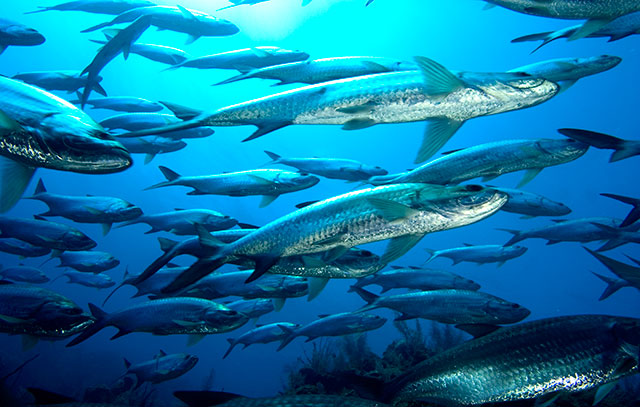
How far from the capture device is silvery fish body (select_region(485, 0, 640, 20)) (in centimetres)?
231

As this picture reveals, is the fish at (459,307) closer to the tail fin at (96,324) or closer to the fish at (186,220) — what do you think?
the fish at (186,220)

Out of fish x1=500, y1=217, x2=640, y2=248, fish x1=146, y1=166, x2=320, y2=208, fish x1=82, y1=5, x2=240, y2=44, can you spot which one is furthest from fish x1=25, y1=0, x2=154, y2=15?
fish x1=500, y1=217, x2=640, y2=248

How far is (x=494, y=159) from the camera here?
3.61 m

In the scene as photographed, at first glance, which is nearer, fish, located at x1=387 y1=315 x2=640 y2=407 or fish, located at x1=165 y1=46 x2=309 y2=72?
fish, located at x1=387 y1=315 x2=640 y2=407

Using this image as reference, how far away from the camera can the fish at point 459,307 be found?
4148mm

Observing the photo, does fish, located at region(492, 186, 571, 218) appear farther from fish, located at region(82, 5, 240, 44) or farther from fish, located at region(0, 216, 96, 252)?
fish, located at region(0, 216, 96, 252)

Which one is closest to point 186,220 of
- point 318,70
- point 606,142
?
point 318,70

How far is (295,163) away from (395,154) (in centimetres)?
4116

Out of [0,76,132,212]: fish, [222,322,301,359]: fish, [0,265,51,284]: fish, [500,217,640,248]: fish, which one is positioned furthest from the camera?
[0,265,51,284]: fish

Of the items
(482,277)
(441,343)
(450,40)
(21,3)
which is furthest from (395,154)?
(21,3)

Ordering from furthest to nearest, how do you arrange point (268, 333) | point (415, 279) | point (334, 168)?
1. point (268, 333)
2. point (334, 168)
3. point (415, 279)

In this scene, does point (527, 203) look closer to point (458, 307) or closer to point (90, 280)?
point (458, 307)

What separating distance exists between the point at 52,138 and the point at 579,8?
3553 mm

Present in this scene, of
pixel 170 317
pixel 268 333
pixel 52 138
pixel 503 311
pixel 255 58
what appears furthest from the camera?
pixel 268 333
